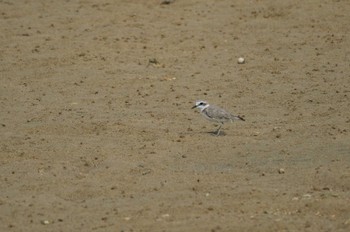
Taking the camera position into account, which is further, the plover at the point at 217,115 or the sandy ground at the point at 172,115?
the plover at the point at 217,115

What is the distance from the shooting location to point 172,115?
14430mm

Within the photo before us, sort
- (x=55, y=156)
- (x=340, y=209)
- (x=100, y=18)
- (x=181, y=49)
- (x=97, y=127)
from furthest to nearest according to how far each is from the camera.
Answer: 1. (x=100, y=18)
2. (x=181, y=49)
3. (x=97, y=127)
4. (x=55, y=156)
5. (x=340, y=209)

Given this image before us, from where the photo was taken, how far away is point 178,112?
574 inches

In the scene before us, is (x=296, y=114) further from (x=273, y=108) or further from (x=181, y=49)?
(x=181, y=49)

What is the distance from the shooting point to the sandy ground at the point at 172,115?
10.6 m

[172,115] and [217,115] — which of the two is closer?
[217,115]

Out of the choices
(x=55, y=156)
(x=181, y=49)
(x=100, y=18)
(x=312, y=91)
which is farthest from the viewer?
(x=100, y=18)

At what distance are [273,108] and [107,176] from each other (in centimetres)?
386

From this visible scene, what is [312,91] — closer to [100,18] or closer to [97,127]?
[97,127]

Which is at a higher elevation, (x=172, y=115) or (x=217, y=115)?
(x=217, y=115)

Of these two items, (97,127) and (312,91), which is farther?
(312,91)

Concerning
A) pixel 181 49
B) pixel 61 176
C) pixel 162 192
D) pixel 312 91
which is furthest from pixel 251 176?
pixel 181 49

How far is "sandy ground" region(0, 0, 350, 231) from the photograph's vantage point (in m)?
10.6

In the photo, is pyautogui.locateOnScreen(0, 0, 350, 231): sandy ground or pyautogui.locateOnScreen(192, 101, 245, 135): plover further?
pyautogui.locateOnScreen(192, 101, 245, 135): plover
